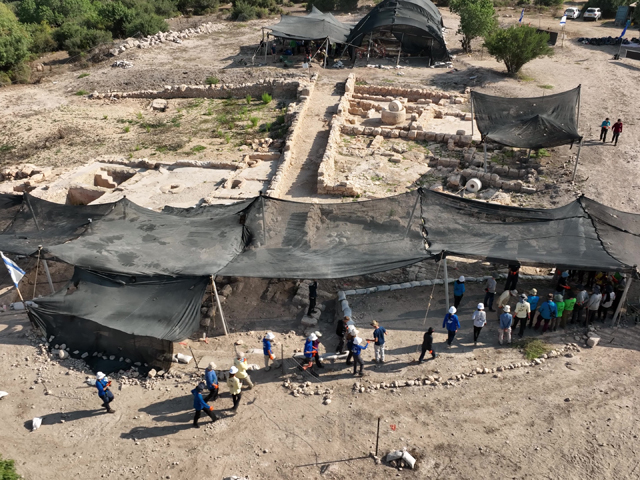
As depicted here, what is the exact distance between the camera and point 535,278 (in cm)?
1152

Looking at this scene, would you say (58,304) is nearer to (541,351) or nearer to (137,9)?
(541,351)

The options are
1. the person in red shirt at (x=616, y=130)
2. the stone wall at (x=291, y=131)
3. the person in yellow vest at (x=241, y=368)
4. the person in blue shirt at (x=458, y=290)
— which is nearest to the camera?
the person in yellow vest at (x=241, y=368)

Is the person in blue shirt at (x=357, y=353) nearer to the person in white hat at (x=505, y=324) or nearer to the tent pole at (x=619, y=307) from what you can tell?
the person in white hat at (x=505, y=324)

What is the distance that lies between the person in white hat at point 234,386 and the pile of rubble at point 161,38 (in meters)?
25.6

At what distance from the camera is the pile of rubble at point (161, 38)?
96.0ft

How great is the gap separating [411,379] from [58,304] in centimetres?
649

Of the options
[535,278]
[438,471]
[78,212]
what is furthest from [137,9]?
[438,471]

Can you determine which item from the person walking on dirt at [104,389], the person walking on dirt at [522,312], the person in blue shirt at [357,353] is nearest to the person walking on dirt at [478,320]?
the person walking on dirt at [522,312]

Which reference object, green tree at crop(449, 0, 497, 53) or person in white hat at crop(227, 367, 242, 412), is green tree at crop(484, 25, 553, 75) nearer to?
green tree at crop(449, 0, 497, 53)

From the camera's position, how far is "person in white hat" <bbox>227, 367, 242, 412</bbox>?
27.6 ft

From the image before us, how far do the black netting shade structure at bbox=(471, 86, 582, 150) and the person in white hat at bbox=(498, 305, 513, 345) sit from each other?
7727mm

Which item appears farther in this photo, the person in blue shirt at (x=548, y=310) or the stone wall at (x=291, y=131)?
the stone wall at (x=291, y=131)

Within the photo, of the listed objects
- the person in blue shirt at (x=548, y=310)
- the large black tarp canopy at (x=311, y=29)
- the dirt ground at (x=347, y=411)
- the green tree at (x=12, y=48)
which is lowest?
the dirt ground at (x=347, y=411)

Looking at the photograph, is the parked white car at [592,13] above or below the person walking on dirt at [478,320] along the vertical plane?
above
